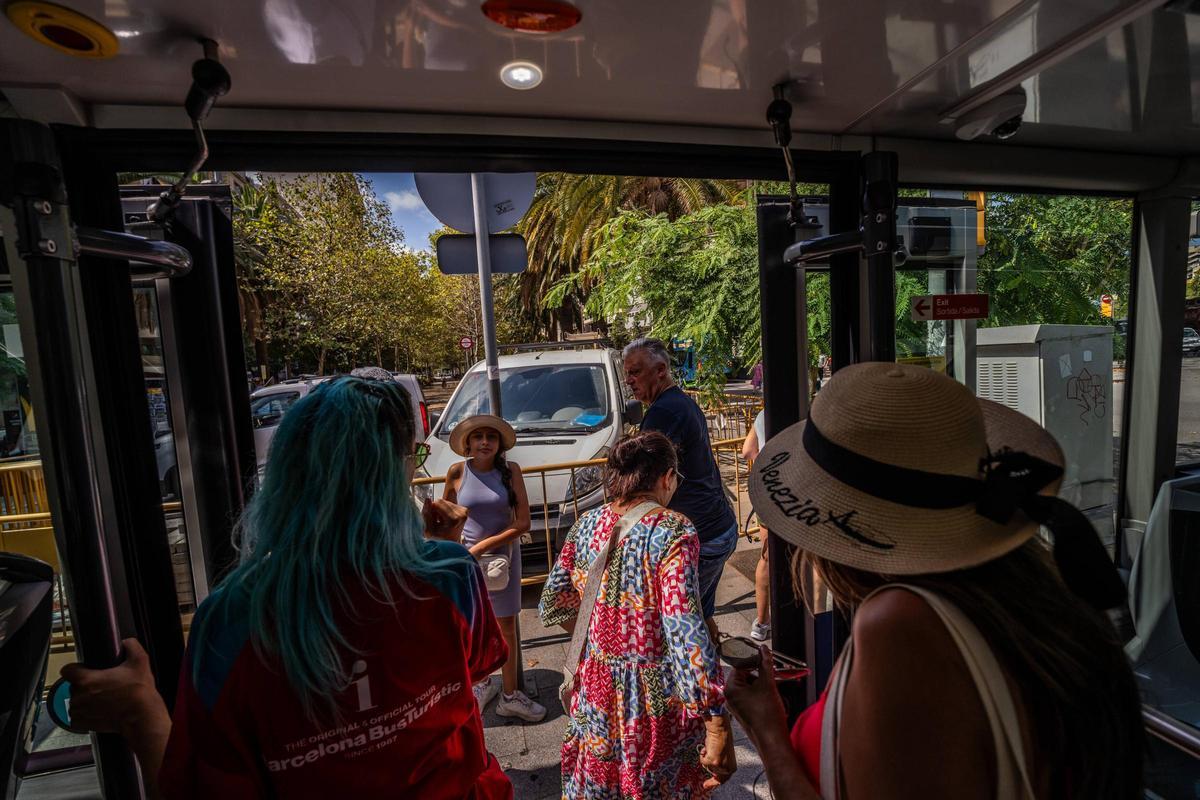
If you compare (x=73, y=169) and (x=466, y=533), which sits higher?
(x=73, y=169)

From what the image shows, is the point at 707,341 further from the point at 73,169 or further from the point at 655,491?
the point at 73,169

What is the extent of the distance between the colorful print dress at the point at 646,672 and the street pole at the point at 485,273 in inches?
66.0

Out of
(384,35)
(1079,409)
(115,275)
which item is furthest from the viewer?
(1079,409)

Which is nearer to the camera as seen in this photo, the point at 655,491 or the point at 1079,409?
the point at 655,491

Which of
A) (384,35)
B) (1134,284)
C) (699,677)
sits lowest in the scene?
(699,677)

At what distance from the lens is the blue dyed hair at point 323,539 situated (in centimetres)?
109

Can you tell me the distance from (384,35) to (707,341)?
25.9ft

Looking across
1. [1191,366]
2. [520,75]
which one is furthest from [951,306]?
[1191,366]

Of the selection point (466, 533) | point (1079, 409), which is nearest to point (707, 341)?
point (1079, 409)

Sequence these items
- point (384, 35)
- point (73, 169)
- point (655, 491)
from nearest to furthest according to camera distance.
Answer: point (384, 35) → point (73, 169) → point (655, 491)

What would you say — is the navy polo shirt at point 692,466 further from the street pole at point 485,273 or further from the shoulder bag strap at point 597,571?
the shoulder bag strap at point 597,571

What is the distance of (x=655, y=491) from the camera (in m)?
2.14

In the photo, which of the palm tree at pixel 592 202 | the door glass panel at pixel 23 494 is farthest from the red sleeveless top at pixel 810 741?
the palm tree at pixel 592 202

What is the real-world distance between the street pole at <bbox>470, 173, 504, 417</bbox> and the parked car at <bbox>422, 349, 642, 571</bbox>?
1.04 m
